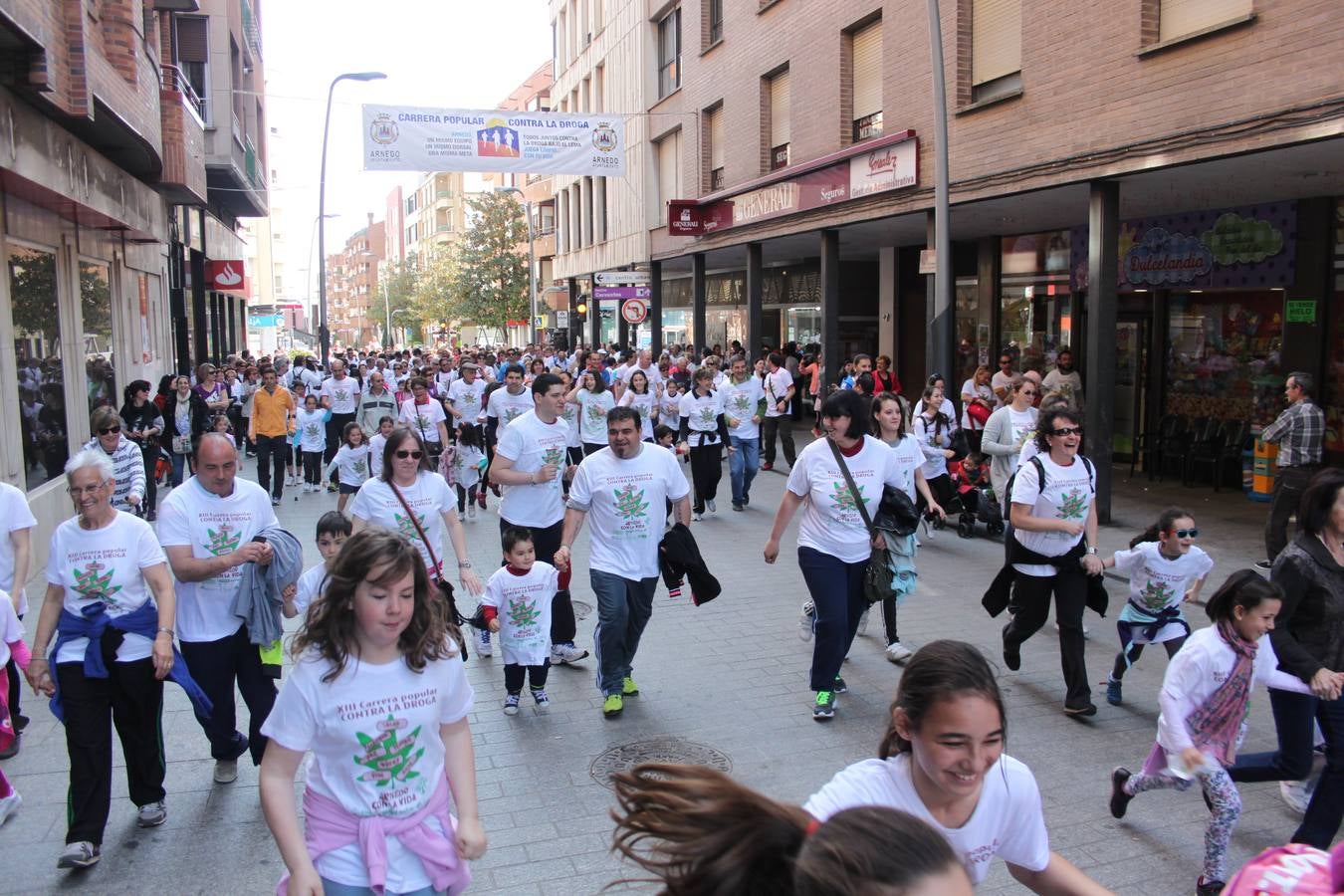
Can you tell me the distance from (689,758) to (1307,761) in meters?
2.84

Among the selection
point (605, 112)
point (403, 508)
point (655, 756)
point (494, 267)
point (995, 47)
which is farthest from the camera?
point (494, 267)

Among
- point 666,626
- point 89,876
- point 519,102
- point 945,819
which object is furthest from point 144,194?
point 519,102

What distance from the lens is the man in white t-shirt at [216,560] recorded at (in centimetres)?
518

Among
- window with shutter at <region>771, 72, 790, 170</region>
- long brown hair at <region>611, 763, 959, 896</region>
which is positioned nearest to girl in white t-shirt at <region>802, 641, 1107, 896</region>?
long brown hair at <region>611, 763, 959, 896</region>

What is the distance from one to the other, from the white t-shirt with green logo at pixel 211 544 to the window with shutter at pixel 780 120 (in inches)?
680

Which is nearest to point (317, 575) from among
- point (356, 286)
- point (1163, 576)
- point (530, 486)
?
point (530, 486)

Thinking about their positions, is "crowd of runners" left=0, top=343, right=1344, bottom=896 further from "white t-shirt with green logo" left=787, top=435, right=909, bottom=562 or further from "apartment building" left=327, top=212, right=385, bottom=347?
"apartment building" left=327, top=212, right=385, bottom=347

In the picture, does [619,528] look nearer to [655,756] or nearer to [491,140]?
[655,756]

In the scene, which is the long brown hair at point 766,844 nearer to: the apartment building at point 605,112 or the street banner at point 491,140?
the street banner at point 491,140

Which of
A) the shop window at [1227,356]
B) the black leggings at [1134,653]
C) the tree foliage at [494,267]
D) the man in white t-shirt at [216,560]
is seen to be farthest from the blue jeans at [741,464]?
the tree foliage at [494,267]

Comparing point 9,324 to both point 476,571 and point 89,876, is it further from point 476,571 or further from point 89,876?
point 89,876

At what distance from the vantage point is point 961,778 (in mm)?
2588

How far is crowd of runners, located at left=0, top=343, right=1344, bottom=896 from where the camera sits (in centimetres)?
260

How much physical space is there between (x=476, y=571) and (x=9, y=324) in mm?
5610
